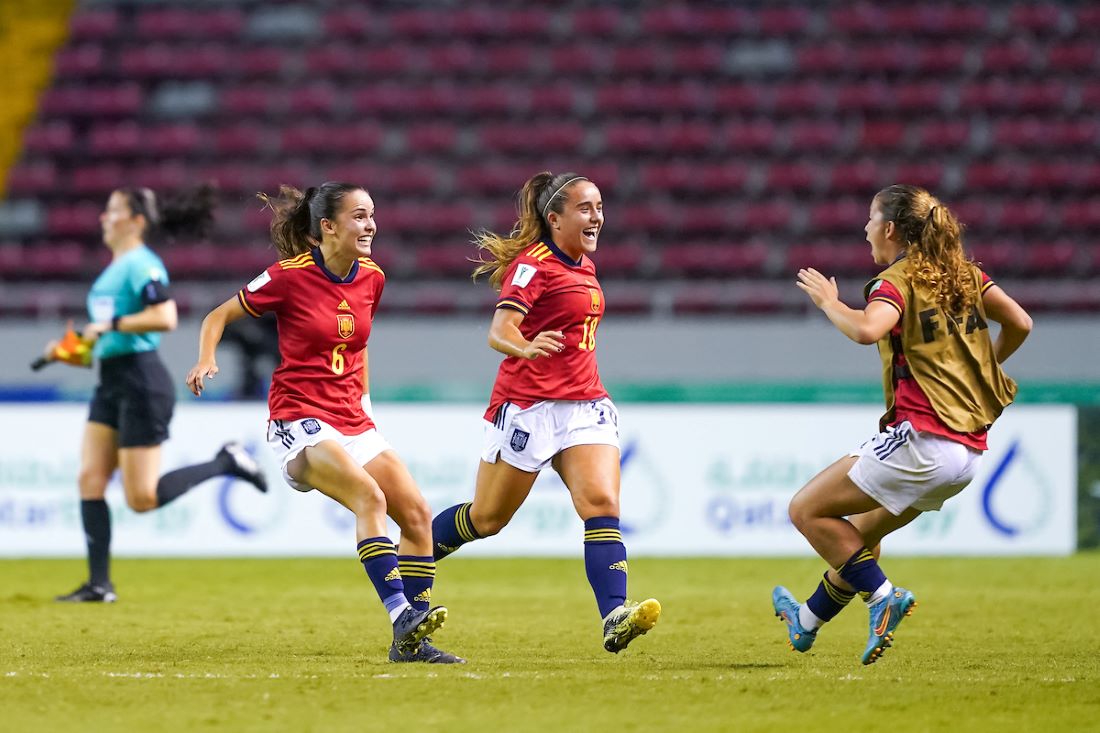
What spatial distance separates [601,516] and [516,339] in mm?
774

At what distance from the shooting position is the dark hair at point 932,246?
→ 577 centimetres

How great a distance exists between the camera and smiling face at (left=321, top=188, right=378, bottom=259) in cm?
614

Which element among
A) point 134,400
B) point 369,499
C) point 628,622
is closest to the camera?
point 628,622

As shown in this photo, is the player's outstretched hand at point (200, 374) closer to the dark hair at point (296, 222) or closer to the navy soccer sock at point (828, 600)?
the dark hair at point (296, 222)

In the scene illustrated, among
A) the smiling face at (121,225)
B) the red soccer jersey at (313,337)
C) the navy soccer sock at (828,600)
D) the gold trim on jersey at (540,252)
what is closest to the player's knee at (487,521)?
the red soccer jersey at (313,337)

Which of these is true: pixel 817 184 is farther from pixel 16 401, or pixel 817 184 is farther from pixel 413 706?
pixel 413 706

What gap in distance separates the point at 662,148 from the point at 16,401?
944 cm

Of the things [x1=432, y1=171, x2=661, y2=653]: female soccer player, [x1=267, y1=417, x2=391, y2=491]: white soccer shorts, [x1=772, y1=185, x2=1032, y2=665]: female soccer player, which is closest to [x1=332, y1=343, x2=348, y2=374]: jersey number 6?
[x1=267, y1=417, x2=391, y2=491]: white soccer shorts

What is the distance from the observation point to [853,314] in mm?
5543

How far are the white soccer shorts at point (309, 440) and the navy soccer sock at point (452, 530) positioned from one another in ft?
1.56

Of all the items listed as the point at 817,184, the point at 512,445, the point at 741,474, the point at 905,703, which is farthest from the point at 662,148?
the point at 905,703

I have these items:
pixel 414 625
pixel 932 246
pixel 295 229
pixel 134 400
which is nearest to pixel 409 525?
pixel 414 625

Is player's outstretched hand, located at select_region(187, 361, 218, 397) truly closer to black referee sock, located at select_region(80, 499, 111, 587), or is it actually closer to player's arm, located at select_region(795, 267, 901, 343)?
player's arm, located at select_region(795, 267, 901, 343)

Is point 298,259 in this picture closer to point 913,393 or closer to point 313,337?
point 313,337
